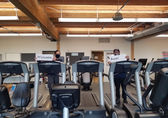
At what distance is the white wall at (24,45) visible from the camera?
8430 millimetres

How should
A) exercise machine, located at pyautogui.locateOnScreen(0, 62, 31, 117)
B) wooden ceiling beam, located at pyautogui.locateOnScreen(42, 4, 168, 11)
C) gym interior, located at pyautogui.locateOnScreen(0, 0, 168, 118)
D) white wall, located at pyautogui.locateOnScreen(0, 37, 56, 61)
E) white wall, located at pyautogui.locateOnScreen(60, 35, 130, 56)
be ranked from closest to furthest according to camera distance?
1. gym interior, located at pyautogui.locateOnScreen(0, 0, 168, 118)
2. exercise machine, located at pyautogui.locateOnScreen(0, 62, 31, 117)
3. wooden ceiling beam, located at pyautogui.locateOnScreen(42, 4, 168, 11)
4. white wall, located at pyautogui.locateOnScreen(0, 37, 56, 61)
5. white wall, located at pyautogui.locateOnScreen(60, 35, 130, 56)

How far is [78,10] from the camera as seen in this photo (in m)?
4.83

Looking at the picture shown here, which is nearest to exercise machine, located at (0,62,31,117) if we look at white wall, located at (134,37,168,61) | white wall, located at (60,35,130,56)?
white wall, located at (60,35,130,56)

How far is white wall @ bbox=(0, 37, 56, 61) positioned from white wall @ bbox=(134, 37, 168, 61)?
600 centimetres

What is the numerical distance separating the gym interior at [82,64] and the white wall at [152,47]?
0.10 ft

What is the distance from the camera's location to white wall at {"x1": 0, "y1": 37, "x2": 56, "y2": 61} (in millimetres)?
8430

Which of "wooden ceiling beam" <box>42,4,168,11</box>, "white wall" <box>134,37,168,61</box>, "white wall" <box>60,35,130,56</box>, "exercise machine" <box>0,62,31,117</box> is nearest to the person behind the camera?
"exercise machine" <box>0,62,31,117</box>

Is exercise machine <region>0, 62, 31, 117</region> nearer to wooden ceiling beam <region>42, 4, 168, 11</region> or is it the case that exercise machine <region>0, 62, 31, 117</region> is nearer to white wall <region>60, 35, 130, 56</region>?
wooden ceiling beam <region>42, 4, 168, 11</region>

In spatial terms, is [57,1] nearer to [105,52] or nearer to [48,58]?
[48,58]

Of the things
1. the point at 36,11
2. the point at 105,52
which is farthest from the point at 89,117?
the point at 105,52

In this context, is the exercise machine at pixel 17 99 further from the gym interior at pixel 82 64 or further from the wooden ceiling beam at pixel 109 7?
the wooden ceiling beam at pixel 109 7

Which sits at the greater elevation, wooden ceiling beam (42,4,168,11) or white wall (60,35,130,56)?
wooden ceiling beam (42,4,168,11)

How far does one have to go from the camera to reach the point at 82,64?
2.74 m

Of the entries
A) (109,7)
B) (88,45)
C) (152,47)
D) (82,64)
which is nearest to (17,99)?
(82,64)
